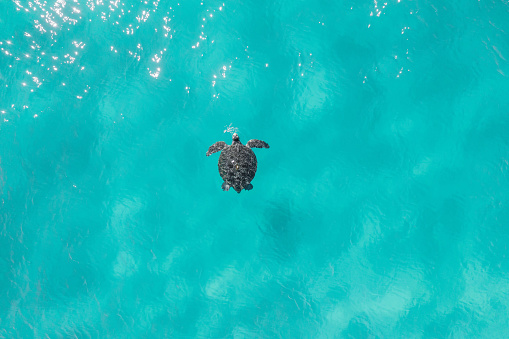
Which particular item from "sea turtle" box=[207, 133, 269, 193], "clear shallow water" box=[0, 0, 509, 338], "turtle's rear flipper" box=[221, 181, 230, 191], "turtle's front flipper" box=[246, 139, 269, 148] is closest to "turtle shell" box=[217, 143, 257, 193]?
"sea turtle" box=[207, 133, 269, 193]

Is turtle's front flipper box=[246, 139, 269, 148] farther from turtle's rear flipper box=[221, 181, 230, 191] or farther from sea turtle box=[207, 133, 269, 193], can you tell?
turtle's rear flipper box=[221, 181, 230, 191]

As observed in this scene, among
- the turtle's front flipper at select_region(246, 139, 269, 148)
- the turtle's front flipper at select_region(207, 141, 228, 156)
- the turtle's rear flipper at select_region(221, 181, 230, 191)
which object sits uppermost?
the turtle's front flipper at select_region(246, 139, 269, 148)

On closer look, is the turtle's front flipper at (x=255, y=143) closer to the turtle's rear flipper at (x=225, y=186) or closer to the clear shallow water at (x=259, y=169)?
the clear shallow water at (x=259, y=169)

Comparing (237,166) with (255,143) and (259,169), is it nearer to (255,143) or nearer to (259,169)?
(255,143)

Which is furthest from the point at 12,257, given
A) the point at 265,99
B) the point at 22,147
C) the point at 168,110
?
the point at 265,99

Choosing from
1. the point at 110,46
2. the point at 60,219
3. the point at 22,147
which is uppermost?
the point at 110,46

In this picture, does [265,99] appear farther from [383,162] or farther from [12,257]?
[12,257]

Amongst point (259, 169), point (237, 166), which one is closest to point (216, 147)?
point (237, 166)

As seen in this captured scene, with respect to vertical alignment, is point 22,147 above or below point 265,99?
below

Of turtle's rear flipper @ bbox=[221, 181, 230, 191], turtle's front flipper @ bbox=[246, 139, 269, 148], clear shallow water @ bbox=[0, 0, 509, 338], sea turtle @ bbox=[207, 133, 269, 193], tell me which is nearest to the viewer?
sea turtle @ bbox=[207, 133, 269, 193]
